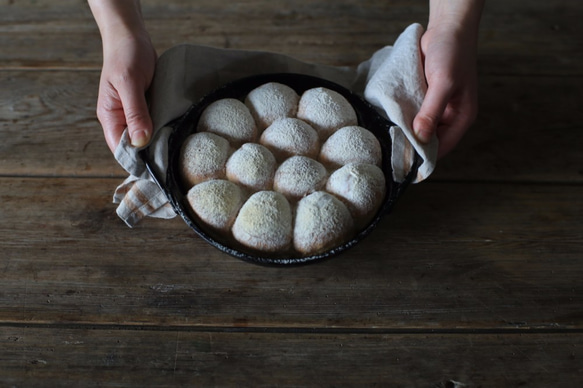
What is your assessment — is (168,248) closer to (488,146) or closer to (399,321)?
(399,321)

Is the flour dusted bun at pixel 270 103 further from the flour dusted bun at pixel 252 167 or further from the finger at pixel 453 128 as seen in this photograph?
the finger at pixel 453 128

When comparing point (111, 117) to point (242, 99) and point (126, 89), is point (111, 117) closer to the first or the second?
point (126, 89)

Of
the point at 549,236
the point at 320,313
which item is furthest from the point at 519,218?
the point at 320,313

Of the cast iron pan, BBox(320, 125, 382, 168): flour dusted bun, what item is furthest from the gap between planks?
BBox(320, 125, 382, 168): flour dusted bun

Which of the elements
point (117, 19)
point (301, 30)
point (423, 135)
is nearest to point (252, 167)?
point (423, 135)

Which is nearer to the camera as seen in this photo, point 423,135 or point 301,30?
point 423,135

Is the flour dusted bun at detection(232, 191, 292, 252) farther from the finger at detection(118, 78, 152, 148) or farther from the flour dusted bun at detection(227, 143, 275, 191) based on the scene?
the finger at detection(118, 78, 152, 148)
